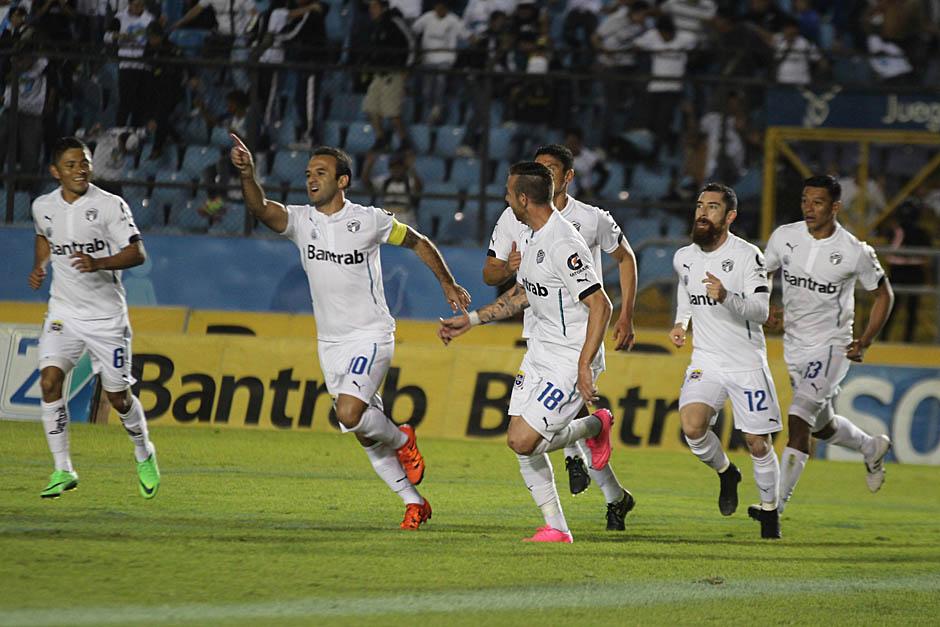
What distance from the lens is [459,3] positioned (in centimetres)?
1884

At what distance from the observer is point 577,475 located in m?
8.89

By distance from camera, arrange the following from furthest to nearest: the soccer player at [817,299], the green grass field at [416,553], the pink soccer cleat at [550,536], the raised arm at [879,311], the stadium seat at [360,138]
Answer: the stadium seat at [360,138] → the raised arm at [879,311] → the soccer player at [817,299] → the pink soccer cleat at [550,536] → the green grass field at [416,553]

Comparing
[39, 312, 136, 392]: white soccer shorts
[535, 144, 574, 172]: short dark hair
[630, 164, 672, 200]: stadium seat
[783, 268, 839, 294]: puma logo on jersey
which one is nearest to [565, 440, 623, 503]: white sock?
[535, 144, 574, 172]: short dark hair

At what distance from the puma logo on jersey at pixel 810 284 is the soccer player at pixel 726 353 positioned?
0.92 metres

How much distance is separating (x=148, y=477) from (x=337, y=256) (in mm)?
1941

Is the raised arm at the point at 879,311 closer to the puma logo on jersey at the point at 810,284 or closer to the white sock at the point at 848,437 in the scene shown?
the puma logo on jersey at the point at 810,284

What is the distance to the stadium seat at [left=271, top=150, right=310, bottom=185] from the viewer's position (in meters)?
17.1

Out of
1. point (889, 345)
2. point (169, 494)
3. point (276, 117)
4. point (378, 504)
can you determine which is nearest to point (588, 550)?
point (378, 504)

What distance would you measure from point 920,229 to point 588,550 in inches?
420

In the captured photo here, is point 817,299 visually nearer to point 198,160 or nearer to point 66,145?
point 66,145

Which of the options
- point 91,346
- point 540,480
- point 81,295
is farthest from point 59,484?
point 540,480

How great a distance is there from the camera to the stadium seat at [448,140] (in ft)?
57.6

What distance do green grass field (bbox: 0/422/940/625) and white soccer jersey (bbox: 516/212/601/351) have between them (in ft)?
3.84

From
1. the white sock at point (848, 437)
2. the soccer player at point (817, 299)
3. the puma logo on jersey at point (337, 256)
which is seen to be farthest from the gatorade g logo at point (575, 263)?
the white sock at point (848, 437)
